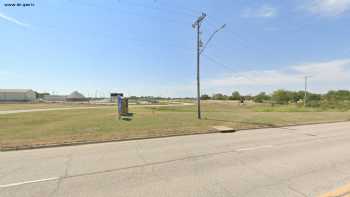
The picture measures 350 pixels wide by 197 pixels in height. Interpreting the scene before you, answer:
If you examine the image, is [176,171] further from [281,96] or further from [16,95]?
[16,95]

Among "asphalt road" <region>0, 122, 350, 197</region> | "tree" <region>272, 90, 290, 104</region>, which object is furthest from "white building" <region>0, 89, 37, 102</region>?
"tree" <region>272, 90, 290, 104</region>

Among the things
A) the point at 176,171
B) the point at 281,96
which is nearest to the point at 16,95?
the point at 176,171

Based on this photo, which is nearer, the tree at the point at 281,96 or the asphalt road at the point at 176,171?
the asphalt road at the point at 176,171

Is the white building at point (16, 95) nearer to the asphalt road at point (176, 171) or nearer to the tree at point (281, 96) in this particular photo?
the asphalt road at point (176, 171)

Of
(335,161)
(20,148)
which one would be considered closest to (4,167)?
(20,148)

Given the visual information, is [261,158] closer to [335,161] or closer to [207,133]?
[335,161]

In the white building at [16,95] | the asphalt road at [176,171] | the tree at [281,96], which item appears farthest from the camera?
the white building at [16,95]

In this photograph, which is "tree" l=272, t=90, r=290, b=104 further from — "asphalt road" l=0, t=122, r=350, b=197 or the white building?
the white building

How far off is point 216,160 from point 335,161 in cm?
372

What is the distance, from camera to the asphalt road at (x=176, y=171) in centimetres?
392

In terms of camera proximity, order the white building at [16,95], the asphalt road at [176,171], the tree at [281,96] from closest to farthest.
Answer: the asphalt road at [176,171]
the tree at [281,96]
the white building at [16,95]

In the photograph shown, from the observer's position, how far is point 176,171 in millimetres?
4977

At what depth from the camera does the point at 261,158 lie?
6.06m

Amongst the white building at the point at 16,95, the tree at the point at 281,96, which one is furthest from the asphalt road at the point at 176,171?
the white building at the point at 16,95
